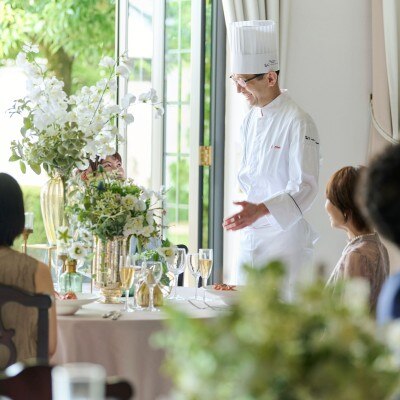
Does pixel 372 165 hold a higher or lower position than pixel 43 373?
higher

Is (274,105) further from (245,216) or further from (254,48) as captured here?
(245,216)

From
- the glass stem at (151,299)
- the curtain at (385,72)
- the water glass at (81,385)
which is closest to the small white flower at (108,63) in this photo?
the glass stem at (151,299)

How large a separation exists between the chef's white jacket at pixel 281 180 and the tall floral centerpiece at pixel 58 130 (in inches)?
32.7

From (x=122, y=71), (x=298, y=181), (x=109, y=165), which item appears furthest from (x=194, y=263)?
(x=109, y=165)

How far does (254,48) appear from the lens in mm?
4969

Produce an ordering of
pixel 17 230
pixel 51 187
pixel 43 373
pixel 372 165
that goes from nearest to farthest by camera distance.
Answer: pixel 372 165 → pixel 43 373 → pixel 17 230 → pixel 51 187

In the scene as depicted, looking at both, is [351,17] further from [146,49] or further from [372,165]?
[372,165]

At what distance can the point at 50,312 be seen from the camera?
3039mm

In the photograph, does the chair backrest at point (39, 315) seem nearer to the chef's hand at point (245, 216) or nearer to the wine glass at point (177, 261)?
the wine glass at point (177, 261)

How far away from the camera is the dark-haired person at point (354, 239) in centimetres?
360

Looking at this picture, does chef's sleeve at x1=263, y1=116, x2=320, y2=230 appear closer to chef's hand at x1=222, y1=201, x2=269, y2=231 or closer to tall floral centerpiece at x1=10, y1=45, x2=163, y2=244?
chef's hand at x1=222, y1=201, x2=269, y2=231

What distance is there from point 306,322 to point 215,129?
14.8 feet

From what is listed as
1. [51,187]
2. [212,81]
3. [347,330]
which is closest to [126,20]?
[212,81]

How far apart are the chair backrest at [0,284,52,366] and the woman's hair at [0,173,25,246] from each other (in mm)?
230
